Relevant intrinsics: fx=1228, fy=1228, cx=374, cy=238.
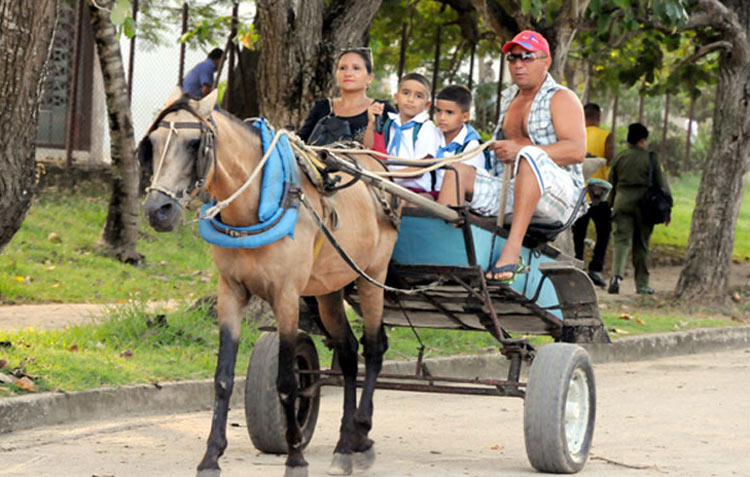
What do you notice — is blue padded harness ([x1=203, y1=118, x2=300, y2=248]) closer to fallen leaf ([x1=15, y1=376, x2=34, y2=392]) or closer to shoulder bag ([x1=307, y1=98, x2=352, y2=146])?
shoulder bag ([x1=307, y1=98, x2=352, y2=146])

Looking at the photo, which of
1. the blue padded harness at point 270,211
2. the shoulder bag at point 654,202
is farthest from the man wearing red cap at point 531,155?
the shoulder bag at point 654,202

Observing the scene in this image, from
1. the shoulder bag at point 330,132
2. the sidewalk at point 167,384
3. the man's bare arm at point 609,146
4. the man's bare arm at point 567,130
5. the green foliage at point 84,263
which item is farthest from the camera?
the man's bare arm at point 609,146

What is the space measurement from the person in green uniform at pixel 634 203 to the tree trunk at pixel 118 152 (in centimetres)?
567

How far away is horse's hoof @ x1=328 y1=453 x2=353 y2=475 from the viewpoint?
245 inches

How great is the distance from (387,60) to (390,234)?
1265cm

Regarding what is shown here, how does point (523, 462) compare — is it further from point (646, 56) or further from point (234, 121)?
point (646, 56)

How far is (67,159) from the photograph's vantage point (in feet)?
51.6

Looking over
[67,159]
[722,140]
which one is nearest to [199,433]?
[722,140]

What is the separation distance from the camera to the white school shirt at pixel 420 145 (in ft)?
23.1

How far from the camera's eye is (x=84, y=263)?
1311 centimetres

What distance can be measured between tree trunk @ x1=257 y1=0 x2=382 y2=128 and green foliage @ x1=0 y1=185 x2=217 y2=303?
7.01ft

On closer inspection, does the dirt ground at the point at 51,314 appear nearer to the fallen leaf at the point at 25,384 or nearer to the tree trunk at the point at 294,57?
the fallen leaf at the point at 25,384

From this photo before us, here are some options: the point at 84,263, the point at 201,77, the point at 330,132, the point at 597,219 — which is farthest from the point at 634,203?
the point at 330,132

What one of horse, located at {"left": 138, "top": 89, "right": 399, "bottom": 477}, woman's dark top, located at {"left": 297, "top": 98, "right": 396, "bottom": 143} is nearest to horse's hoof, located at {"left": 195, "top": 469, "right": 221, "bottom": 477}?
horse, located at {"left": 138, "top": 89, "right": 399, "bottom": 477}
